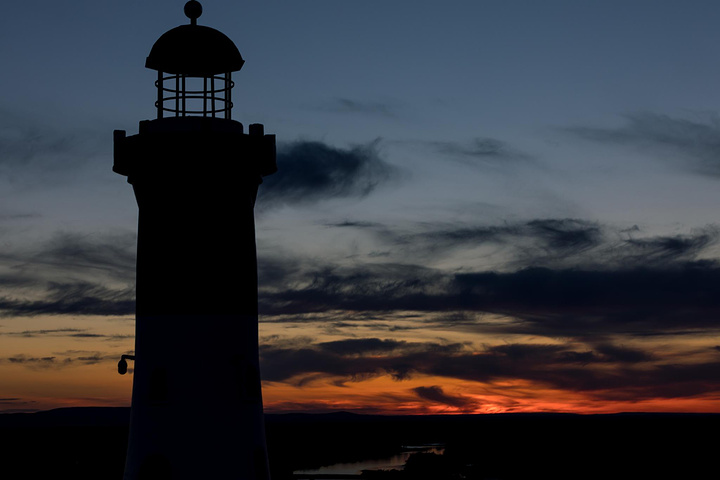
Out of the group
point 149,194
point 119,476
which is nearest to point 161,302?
point 149,194

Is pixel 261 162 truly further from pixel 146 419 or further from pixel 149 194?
pixel 146 419

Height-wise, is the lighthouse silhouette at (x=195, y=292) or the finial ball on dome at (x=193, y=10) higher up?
the finial ball on dome at (x=193, y=10)

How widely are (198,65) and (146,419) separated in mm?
5929

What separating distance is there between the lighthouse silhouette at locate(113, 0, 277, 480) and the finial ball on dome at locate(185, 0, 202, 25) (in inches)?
0.7

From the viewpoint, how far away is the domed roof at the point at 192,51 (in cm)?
1530

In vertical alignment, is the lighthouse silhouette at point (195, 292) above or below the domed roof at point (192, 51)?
below

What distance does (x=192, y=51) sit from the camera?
15.3 meters

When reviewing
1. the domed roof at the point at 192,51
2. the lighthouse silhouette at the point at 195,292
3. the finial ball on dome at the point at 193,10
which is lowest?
the lighthouse silhouette at the point at 195,292

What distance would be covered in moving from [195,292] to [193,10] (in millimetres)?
4705

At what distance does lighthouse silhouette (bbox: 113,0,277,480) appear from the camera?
14.3 meters

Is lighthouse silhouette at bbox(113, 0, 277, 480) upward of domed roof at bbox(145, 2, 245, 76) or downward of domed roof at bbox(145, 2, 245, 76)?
downward

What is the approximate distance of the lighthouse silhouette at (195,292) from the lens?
47.0ft

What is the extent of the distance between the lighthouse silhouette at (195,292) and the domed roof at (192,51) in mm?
23

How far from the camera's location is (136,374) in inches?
583
